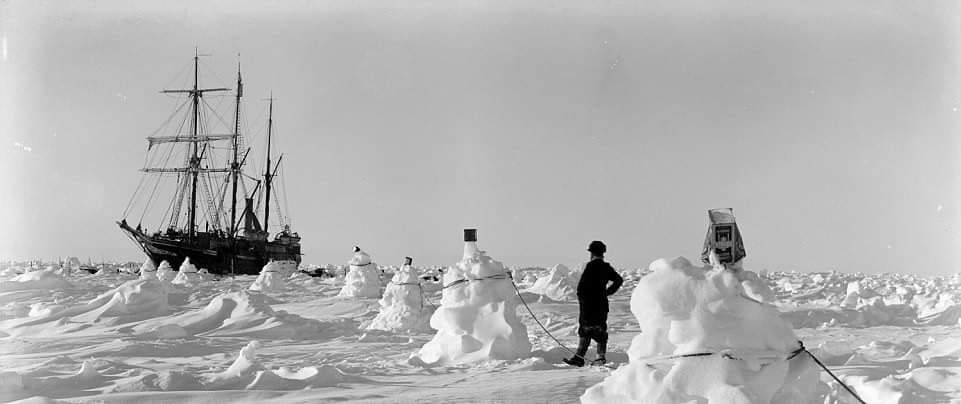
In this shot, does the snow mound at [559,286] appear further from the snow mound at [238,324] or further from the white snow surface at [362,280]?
the snow mound at [238,324]

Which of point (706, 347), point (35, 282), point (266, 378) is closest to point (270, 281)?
point (35, 282)

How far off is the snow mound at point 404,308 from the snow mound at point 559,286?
275 inches

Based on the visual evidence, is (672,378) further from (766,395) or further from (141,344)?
(141,344)

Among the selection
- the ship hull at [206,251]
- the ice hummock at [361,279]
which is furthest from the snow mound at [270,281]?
the ship hull at [206,251]

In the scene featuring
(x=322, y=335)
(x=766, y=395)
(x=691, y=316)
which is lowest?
(x=322, y=335)

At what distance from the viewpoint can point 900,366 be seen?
743 cm

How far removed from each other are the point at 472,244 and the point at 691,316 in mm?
5693

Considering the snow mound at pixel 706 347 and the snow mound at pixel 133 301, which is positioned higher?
the snow mound at pixel 706 347

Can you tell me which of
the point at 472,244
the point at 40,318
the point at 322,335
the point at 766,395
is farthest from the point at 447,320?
the point at 40,318

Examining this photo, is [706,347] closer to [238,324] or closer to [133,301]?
[238,324]

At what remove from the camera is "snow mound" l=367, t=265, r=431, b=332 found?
42.3 ft

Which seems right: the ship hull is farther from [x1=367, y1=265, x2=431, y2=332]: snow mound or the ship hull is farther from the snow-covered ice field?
[x1=367, y1=265, x2=431, y2=332]: snow mound

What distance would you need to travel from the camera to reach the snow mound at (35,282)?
62.7ft

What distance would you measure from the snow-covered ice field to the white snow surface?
0.40 metres
